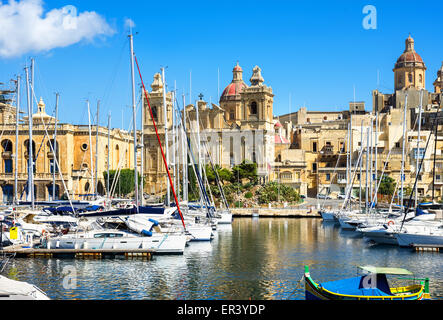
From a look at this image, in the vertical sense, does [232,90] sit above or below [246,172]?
above

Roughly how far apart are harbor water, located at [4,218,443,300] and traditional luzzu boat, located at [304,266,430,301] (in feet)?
11.3

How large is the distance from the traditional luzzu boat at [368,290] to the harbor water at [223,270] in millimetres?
3439

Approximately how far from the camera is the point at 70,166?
6669 cm

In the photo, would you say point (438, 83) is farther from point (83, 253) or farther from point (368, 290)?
point (368, 290)

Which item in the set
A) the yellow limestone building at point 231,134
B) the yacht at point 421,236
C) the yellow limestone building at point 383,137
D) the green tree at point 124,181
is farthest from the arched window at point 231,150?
the yacht at point 421,236

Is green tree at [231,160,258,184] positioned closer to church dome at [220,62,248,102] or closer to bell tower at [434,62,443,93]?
church dome at [220,62,248,102]

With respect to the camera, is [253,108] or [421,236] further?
[253,108]

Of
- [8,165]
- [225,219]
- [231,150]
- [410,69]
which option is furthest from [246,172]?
[410,69]

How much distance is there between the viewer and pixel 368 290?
17.8m

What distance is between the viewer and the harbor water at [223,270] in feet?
73.9

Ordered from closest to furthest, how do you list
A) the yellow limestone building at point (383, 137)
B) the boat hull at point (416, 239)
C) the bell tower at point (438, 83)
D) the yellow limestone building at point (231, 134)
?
the boat hull at point (416, 239)
the yellow limestone building at point (383, 137)
the yellow limestone building at point (231, 134)
the bell tower at point (438, 83)

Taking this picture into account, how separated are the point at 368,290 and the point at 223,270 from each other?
10138mm

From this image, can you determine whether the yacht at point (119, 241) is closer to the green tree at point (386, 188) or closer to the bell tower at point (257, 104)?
the green tree at point (386, 188)
